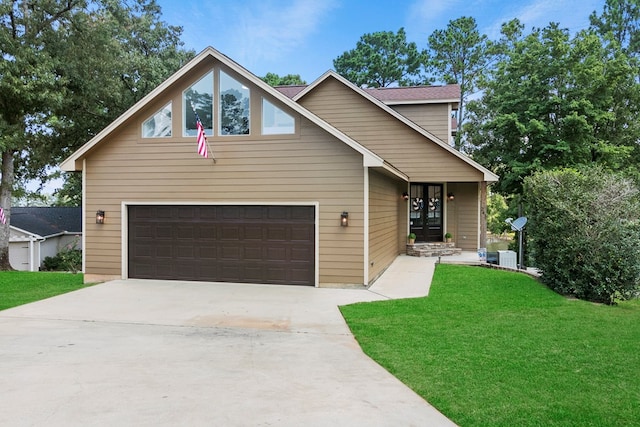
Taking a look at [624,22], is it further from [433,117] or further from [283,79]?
[283,79]

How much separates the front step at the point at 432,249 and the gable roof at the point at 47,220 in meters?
18.4

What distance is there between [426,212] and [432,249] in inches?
58.2

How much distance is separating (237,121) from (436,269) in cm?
667

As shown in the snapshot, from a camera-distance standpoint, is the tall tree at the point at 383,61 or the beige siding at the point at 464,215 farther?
the tall tree at the point at 383,61

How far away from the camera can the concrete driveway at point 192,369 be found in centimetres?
363

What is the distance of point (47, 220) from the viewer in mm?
24531

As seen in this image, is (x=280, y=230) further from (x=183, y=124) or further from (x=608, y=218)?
(x=608, y=218)

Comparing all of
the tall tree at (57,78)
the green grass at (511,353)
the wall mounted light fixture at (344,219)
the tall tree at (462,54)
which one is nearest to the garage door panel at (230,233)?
the wall mounted light fixture at (344,219)

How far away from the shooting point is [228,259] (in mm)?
10242

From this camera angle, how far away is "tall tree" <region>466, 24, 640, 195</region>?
17.5m

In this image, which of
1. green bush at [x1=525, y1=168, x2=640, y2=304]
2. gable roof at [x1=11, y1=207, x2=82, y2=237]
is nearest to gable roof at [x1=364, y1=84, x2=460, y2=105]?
green bush at [x1=525, y1=168, x2=640, y2=304]

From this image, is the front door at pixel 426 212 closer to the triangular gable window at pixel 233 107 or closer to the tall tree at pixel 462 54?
the triangular gable window at pixel 233 107

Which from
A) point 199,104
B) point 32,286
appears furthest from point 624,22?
point 32,286

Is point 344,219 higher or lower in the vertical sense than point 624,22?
lower
